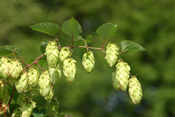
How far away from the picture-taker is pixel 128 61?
17219 mm

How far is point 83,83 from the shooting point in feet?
52.4

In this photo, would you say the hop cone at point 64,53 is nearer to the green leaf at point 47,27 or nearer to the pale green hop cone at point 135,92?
the green leaf at point 47,27

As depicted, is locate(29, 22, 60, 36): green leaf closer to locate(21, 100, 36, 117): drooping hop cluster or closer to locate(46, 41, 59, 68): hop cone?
locate(46, 41, 59, 68): hop cone

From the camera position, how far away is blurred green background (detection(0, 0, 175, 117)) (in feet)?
53.2

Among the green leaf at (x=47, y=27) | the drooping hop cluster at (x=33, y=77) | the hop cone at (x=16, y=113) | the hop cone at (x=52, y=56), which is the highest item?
the green leaf at (x=47, y=27)

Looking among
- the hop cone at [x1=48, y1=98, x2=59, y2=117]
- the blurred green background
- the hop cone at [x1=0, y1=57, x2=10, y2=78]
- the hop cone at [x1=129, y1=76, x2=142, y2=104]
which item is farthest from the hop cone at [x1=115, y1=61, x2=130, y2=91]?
the blurred green background

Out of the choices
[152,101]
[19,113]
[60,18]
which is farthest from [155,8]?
[19,113]

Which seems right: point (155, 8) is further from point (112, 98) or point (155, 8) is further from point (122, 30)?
point (112, 98)

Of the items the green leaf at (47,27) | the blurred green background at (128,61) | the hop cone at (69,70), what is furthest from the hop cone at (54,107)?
the blurred green background at (128,61)

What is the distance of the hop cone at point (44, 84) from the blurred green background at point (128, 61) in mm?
13926

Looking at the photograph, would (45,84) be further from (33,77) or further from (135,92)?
(135,92)

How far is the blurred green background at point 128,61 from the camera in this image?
53.2 ft

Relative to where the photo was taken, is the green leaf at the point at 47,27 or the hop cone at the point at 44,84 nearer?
the hop cone at the point at 44,84

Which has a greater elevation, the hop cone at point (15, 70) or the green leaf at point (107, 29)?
the green leaf at point (107, 29)
